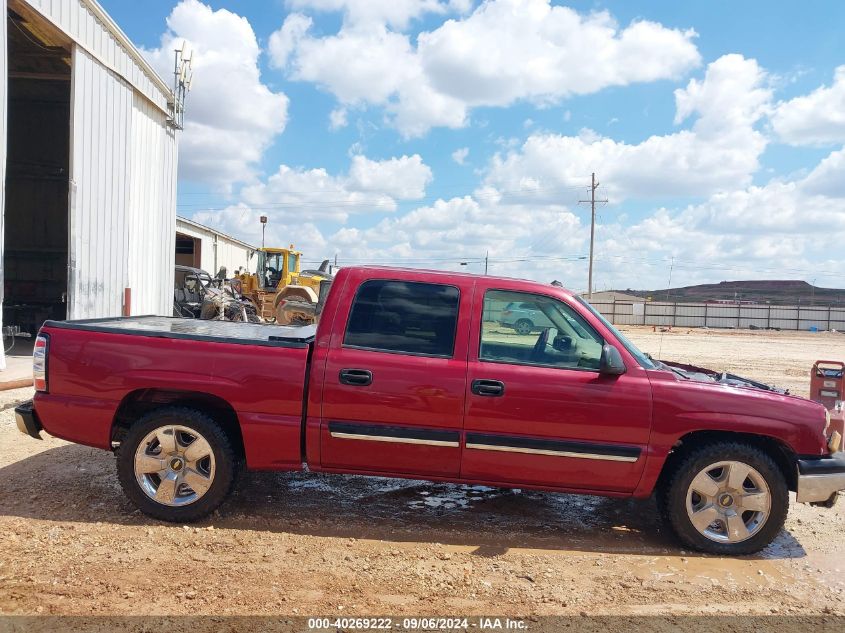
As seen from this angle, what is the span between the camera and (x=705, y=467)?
436 cm

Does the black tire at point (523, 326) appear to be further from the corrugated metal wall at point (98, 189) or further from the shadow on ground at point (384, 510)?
the corrugated metal wall at point (98, 189)

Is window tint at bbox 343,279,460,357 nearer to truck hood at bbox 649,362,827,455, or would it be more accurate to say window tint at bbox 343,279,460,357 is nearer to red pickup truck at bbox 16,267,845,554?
red pickup truck at bbox 16,267,845,554

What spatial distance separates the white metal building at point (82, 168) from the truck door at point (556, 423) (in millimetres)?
8919

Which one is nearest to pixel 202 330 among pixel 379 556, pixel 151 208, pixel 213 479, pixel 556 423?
pixel 213 479

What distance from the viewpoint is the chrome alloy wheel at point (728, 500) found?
4.36 metres

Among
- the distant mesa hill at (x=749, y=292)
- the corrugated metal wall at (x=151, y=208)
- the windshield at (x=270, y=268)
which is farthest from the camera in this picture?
the distant mesa hill at (x=749, y=292)

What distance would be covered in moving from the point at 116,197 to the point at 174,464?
10.4m

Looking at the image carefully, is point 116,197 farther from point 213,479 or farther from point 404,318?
point 404,318

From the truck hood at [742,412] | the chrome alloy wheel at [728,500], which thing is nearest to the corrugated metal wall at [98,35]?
the truck hood at [742,412]

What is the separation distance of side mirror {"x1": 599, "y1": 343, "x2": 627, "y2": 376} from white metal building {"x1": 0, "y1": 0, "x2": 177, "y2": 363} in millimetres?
Answer: 9509

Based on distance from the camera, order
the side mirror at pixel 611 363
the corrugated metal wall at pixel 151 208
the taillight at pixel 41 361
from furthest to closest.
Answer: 1. the corrugated metal wall at pixel 151 208
2. the taillight at pixel 41 361
3. the side mirror at pixel 611 363

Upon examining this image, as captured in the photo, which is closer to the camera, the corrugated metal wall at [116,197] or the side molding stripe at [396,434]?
the side molding stripe at [396,434]

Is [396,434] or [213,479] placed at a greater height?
[396,434]

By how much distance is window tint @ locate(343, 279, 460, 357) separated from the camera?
14.7 feet
